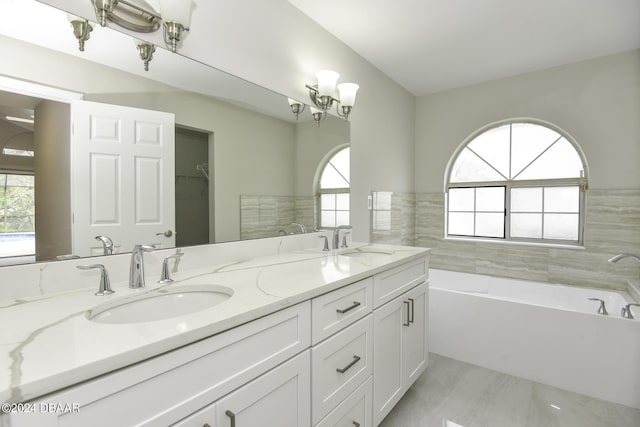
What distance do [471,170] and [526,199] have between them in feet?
1.93

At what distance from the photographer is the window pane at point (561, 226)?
2.88 metres

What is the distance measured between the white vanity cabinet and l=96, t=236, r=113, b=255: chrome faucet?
1.13 metres

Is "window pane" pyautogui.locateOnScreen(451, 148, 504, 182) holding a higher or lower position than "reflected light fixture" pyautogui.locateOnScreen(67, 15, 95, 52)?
lower

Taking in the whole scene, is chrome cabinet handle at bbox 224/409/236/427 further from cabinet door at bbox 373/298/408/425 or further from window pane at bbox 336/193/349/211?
window pane at bbox 336/193/349/211

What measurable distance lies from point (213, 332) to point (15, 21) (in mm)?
1099

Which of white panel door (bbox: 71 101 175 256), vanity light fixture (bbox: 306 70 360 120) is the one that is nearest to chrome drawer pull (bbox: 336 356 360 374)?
white panel door (bbox: 71 101 175 256)

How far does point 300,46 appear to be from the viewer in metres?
2.02

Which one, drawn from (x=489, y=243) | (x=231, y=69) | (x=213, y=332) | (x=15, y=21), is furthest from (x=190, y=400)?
(x=489, y=243)

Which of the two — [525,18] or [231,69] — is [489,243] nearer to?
[525,18]

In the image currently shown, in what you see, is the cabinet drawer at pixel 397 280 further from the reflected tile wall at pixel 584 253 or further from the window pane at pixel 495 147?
the window pane at pixel 495 147

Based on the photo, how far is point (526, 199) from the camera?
3092mm

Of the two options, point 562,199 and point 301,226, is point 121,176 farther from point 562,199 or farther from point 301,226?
point 562,199

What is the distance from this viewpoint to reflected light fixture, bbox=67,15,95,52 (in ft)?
3.52

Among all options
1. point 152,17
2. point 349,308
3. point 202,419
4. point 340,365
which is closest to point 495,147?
point 349,308
